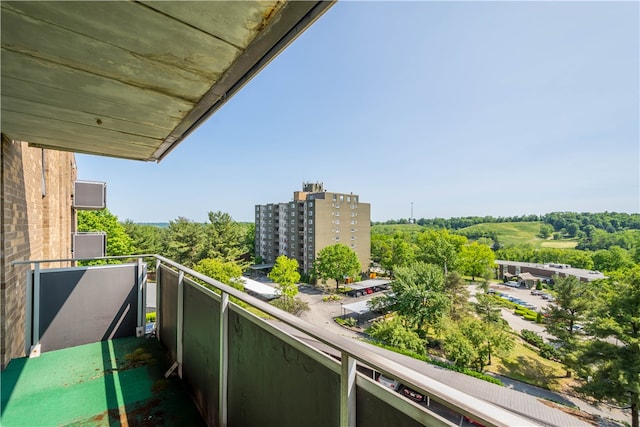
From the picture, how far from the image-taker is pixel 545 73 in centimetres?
1052

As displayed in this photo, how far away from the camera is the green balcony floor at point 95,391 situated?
181 centimetres

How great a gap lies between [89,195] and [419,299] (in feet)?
50.8

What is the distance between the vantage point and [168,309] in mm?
2738

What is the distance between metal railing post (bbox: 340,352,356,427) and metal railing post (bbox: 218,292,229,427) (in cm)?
103

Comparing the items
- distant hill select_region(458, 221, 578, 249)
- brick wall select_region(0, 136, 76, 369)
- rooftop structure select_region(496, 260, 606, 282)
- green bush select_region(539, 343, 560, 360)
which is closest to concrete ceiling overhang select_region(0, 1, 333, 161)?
brick wall select_region(0, 136, 76, 369)

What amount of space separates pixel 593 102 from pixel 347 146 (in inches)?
662

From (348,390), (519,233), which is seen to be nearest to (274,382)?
(348,390)

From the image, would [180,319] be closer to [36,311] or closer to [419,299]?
[36,311]

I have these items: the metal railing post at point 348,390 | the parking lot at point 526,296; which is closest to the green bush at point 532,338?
the parking lot at point 526,296

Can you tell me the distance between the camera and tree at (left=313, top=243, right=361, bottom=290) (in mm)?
22344

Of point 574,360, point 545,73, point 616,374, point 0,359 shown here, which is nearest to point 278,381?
point 0,359

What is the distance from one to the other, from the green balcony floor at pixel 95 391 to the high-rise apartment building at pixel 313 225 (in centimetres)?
2264

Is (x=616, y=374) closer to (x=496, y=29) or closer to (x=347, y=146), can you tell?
(x=496, y=29)

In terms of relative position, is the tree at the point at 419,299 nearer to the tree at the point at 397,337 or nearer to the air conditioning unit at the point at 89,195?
the tree at the point at 397,337
